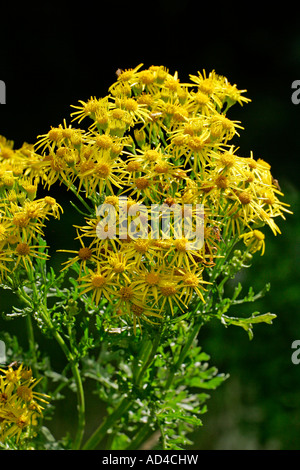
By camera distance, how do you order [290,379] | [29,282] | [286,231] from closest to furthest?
1. [29,282]
2. [290,379]
3. [286,231]

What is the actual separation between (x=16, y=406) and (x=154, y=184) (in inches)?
17.6

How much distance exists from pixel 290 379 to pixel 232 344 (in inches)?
9.8

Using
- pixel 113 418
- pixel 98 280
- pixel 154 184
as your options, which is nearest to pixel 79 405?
pixel 113 418

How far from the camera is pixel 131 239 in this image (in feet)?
2.94

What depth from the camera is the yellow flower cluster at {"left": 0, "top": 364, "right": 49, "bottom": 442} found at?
1.00m

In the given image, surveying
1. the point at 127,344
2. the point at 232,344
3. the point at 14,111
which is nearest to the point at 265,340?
the point at 232,344

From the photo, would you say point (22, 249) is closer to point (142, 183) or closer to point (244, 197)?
point (142, 183)

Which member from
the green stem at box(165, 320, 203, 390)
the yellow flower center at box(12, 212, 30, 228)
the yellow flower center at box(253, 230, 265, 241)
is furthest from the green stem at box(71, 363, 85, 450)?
the yellow flower center at box(253, 230, 265, 241)

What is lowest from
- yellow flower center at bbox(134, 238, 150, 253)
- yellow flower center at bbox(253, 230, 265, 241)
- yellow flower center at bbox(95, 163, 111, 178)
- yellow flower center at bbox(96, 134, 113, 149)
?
yellow flower center at bbox(134, 238, 150, 253)

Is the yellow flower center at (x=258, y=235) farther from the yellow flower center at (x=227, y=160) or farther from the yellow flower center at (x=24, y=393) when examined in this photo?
the yellow flower center at (x=24, y=393)

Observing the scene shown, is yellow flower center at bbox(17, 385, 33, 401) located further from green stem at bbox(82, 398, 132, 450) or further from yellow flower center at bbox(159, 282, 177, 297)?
yellow flower center at bbox(159, 282, 177, 297)
